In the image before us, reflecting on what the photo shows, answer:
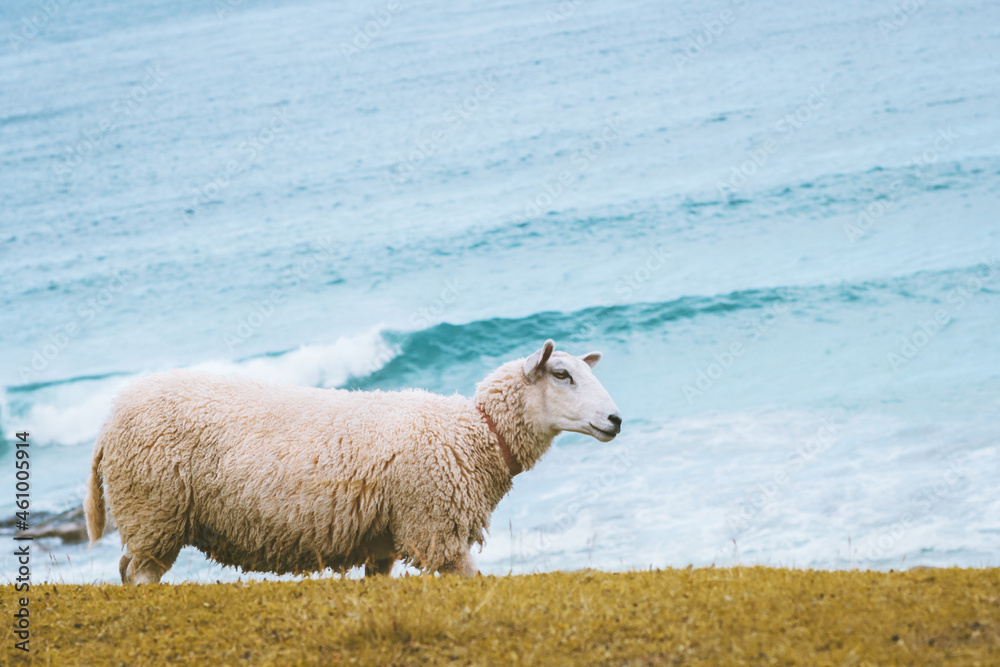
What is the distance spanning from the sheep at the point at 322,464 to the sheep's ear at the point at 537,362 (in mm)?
11

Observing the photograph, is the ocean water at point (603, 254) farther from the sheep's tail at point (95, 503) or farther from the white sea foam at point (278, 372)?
the sheep's tail at point (95, 503)

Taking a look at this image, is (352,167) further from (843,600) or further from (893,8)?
(843,600)

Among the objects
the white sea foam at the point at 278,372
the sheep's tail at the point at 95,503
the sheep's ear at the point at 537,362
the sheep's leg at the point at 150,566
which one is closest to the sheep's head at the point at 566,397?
the sheep's ear at the point at 537,362

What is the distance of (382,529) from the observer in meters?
6.12

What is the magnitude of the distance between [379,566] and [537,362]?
192 cm

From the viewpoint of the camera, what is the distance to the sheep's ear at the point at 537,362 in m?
6.29

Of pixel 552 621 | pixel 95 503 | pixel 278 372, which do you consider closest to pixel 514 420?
pixel 552 621

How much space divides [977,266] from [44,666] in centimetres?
2407

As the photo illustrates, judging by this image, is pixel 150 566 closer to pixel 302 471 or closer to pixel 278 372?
pixel 302 471

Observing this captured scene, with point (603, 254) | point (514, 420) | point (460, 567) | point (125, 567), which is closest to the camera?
point (460, 567)

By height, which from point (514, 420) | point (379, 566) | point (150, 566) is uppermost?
point (514, 420)

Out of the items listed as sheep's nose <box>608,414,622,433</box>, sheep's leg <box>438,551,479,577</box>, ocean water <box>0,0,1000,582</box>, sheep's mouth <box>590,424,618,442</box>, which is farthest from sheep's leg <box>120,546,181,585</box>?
sheep's nose <box>608,414,622,433</box>

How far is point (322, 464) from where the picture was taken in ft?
19.8

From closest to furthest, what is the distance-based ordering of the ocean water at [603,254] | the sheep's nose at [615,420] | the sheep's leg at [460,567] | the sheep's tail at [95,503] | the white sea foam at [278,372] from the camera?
the sheep's leg at [460,567] < the sheep's nose at [615,420] < the sheep's tail at [95,503] < the ocean water at [603,254] < the white sea foam at [278,372]
